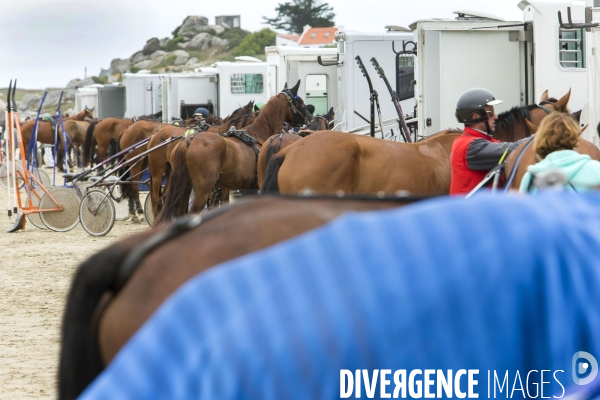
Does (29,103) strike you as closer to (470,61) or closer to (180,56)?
(180,56)

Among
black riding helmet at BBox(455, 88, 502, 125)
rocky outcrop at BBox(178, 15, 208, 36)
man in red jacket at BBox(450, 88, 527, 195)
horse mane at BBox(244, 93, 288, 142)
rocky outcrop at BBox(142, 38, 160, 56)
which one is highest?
rocky outcrop at BBox(178, 15, 208, 36)

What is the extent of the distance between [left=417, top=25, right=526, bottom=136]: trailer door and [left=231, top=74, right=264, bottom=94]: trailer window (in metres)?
11.0

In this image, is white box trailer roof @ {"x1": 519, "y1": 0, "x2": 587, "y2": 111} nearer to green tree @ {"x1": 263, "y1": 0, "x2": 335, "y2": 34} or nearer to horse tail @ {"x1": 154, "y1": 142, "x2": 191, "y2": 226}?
horse tail @ {"x1": 154, "y1": 142, "x2": 191, "y2": 226}

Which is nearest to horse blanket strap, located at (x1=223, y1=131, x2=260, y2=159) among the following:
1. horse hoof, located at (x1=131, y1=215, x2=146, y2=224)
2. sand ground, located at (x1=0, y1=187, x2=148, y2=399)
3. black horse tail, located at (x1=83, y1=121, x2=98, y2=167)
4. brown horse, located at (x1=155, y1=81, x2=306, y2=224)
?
brown horse, located at (x1=155, y1=81, x2=306, y2=224)

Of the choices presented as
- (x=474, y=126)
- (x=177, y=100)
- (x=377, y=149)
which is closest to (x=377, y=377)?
(x=474, y=126)

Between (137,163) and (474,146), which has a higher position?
(474,146)

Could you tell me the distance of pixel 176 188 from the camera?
998 cm

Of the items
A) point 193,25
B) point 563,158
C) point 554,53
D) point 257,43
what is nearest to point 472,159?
point 563,158

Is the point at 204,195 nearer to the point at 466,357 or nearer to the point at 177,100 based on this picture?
the point at 466,357

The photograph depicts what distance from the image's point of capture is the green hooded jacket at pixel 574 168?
3.77 meters

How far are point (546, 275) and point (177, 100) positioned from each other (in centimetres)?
2185

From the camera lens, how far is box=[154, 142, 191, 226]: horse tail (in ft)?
31.9

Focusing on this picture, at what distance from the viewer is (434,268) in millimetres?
1450

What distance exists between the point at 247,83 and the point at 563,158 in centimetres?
1704
